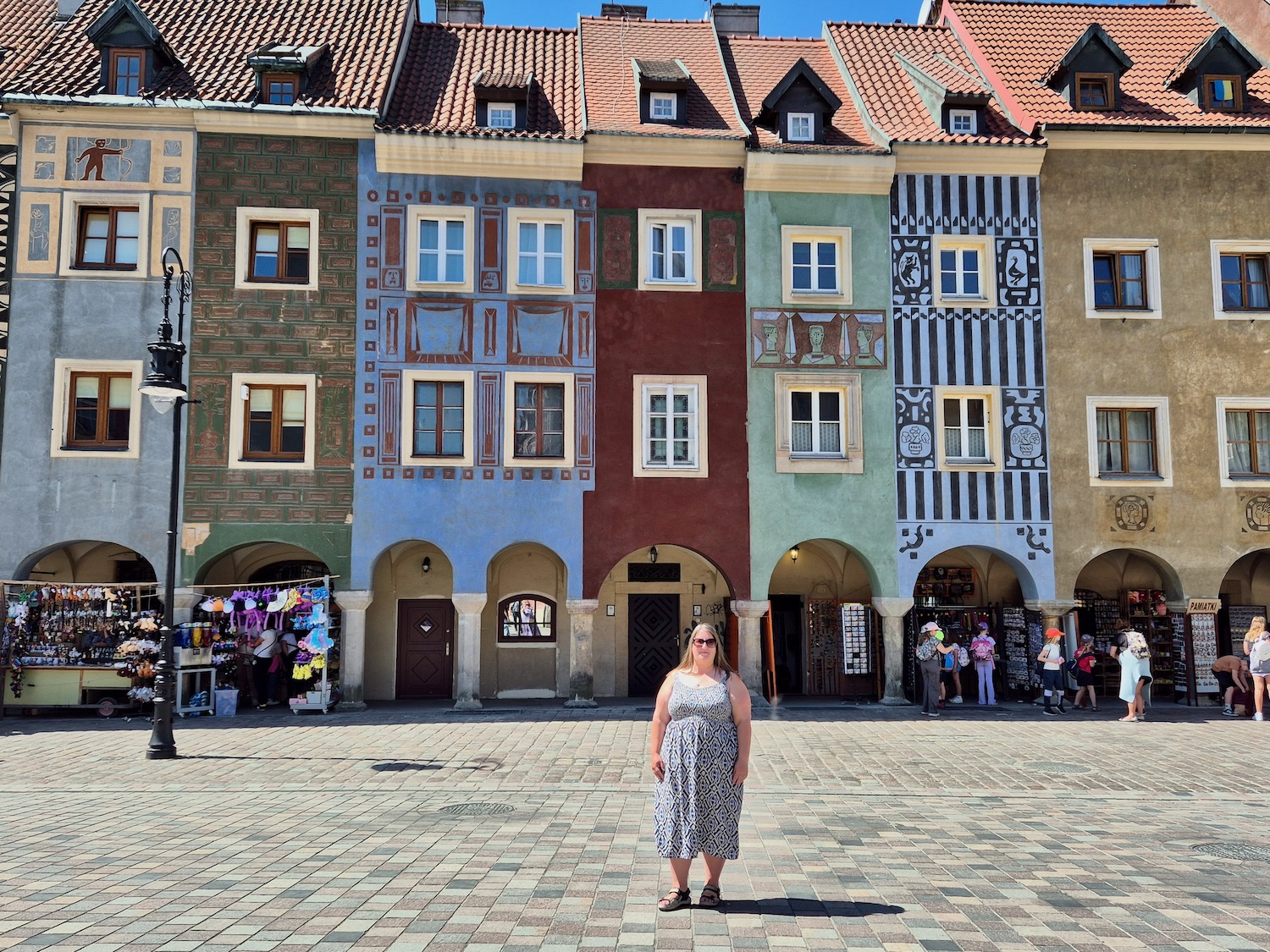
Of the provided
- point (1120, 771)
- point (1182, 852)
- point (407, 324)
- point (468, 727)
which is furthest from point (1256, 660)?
point (407, 324)

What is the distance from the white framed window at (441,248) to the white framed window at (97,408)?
5.78 metres

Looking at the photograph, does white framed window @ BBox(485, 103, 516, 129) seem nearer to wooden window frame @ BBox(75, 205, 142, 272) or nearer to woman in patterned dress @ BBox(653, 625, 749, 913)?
wooden window frame @ BBox(75, 205, 142, 272)

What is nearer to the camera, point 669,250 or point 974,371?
point 974,371

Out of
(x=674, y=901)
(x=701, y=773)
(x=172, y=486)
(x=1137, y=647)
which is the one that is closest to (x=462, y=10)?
(x=172, y=486)

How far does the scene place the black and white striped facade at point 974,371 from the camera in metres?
21.5

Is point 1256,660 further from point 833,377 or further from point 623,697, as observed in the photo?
point 623,697

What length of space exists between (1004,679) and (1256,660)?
17.7 feet

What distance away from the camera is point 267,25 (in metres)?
23.9

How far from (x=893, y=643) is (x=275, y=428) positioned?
13.3 m

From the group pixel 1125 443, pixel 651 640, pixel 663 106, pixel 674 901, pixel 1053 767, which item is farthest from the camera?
pixel 651 640

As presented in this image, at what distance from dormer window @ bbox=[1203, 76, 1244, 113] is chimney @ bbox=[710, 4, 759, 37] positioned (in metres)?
11.0

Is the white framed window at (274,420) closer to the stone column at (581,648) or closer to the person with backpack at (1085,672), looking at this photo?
the stone column at (581,648)

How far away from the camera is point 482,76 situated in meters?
22.2

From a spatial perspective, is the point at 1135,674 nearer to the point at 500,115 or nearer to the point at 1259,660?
the point at 1259,660
